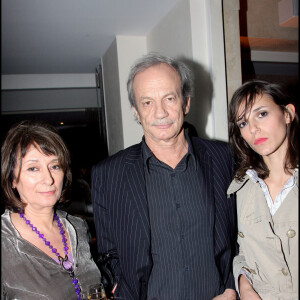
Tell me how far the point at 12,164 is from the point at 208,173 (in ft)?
3.08

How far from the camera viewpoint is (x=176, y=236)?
144cm

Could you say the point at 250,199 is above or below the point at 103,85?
below

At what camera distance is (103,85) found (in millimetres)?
4648

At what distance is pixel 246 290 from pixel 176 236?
1.26 feet

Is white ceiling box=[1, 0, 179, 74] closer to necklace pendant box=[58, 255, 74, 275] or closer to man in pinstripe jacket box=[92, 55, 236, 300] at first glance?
man in pinstripe jacket box=[92, 55, 236, 300]

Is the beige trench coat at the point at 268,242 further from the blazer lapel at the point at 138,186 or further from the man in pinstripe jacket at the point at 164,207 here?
the blazer lapel at the point at 138,186

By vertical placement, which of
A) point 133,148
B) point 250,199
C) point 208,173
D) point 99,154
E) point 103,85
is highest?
point 103,85

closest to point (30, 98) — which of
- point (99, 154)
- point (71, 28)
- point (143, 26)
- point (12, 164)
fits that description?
point (99, 154)

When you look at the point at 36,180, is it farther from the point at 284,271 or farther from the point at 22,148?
the point at 284,271

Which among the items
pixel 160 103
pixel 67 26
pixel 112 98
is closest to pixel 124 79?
pixel 112 98

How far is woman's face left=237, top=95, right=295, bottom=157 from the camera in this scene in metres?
1.24

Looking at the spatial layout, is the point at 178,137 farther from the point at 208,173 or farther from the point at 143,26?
the point at 143,26

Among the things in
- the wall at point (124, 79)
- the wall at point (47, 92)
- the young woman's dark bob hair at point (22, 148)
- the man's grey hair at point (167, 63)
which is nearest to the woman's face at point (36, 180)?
the young woman's dark bob hair at point (22, 148)

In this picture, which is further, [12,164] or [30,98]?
[30,98]
